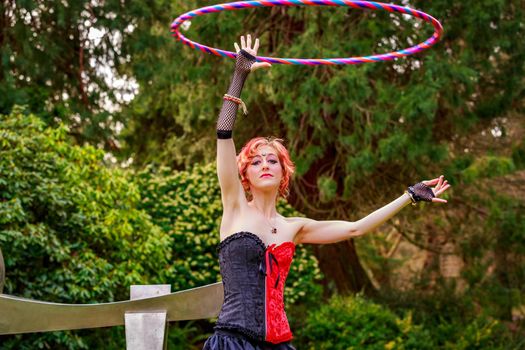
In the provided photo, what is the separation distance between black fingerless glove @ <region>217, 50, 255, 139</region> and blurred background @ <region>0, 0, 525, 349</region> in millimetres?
3896

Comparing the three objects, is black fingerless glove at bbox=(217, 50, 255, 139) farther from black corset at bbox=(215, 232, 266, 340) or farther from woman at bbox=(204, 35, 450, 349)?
black corset at bbox=(215, 232, 266, 340)

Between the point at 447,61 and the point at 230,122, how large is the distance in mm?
6198

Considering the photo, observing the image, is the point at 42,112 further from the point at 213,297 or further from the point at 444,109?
the point at 213,297

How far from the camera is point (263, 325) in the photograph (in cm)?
368

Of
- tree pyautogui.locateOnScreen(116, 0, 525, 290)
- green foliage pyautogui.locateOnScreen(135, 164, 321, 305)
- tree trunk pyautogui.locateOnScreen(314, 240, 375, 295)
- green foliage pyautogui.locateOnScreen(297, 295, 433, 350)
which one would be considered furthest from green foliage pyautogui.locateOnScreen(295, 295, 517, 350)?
tree trunk pyautogui.locateOnScreen(314, 240, 375, 295)

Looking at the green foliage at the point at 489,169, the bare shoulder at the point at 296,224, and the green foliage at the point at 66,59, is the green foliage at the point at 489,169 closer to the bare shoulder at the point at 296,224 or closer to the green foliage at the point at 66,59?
the green foliage at the point at 66,59

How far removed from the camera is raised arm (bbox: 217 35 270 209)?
145 inches

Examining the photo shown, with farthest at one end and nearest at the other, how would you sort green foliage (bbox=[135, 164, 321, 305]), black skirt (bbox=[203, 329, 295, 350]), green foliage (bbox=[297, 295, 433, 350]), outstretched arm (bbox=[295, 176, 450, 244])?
green foliage (bbox=[135, 164, 321, 305]) < green foliage (bbox=[297, 295, 433, 350]) < outstretched arm (bbox=[295, 176, 450, 244]) < black skirt (bbox=[203, 329, 295, 350])

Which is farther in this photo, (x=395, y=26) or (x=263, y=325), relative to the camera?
(x=395, y=26)

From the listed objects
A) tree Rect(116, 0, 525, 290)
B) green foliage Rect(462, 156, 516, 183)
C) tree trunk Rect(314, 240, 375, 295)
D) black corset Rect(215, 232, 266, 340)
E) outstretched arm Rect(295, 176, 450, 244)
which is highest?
tree Rect(116, 0, 525, 290)

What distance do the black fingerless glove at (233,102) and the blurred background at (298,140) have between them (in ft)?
12.8

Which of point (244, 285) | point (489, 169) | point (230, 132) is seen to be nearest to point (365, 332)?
point (489, 169)

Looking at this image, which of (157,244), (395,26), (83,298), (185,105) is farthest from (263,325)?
(185,105)

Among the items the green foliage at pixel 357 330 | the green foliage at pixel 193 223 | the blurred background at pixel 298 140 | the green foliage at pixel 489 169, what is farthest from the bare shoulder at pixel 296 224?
the green foliage at pixel 489 169
